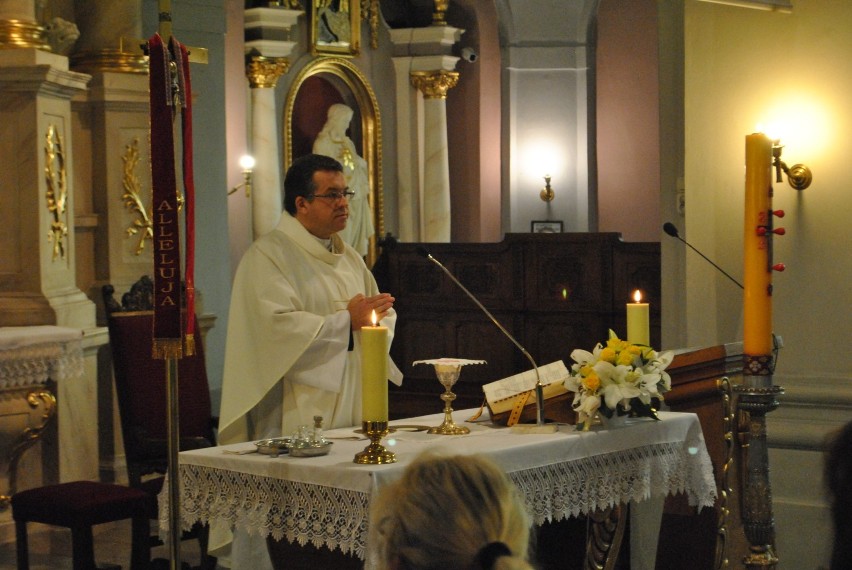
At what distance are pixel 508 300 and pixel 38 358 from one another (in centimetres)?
450

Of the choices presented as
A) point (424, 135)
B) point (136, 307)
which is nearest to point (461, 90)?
point (424, 135)

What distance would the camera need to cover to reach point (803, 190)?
522cm

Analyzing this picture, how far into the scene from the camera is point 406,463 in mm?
3420

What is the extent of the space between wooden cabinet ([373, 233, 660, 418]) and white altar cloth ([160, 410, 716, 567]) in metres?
4.87

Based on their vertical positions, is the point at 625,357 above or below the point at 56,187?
below

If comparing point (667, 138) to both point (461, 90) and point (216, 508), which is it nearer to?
point (216, 508)

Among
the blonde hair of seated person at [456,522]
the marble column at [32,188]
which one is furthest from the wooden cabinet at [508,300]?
the blonde hair of seated person at [456,522]

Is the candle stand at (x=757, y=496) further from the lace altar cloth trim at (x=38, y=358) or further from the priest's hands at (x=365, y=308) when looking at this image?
the lace altar cloth trim at (x=38, y=358)

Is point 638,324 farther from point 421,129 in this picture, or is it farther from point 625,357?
point 421,129

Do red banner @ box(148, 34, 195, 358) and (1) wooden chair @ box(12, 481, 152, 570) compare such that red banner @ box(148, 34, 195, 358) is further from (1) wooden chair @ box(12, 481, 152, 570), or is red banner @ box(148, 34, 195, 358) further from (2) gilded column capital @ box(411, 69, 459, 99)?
(2) gilded column capital @ box(411, 69, 459, 99)

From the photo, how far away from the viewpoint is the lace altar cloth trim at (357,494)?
134 inches

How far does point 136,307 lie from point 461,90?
299 inches

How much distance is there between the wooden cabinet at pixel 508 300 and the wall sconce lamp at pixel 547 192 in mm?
4669

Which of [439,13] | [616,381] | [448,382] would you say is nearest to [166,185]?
[448,382]
